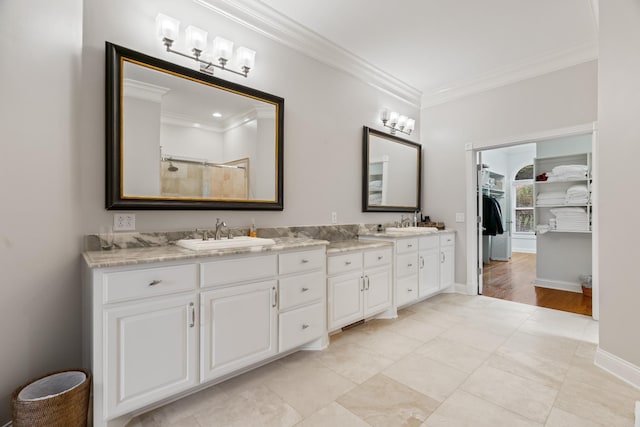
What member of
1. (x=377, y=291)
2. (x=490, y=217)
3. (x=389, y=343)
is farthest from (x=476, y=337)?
(x=490, y=217)

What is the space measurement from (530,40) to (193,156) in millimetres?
3430

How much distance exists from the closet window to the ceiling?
16.0 feet

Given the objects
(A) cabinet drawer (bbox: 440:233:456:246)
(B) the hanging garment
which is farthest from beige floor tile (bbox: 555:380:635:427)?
(B) the hanging garment

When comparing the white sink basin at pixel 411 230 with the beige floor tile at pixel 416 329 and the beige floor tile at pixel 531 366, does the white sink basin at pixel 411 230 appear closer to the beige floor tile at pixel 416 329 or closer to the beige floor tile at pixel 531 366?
the beige floor tile at pixel 416 329

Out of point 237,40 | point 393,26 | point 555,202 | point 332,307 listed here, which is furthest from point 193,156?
point 555,202

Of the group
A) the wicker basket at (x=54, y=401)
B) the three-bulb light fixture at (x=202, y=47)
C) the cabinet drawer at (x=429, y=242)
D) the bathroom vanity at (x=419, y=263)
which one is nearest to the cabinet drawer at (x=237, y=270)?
the wicker basket at (x=54, y=401)

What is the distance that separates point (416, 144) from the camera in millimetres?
4395

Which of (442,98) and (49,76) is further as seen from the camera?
(442,98)

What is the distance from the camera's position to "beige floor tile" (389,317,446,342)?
2756mm

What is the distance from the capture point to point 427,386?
197 cm

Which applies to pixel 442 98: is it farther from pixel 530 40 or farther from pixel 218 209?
pixel 218 209

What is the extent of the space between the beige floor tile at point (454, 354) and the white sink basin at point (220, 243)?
5.03 ft

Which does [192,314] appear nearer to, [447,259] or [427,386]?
[427,386]

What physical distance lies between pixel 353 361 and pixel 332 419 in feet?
2.15
